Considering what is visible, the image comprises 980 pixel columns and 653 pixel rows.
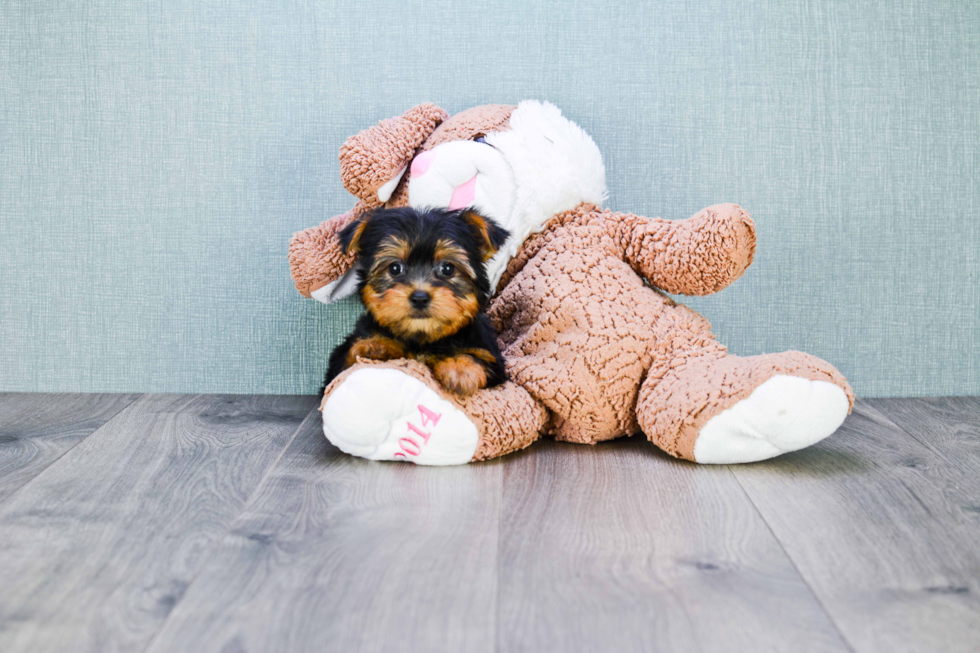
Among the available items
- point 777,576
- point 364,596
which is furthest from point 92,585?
point 777,576

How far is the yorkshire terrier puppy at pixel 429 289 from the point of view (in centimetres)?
162

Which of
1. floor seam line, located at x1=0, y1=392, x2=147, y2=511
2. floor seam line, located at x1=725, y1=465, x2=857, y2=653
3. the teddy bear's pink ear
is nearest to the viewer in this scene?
floor seam line, located at x1=725, y1=465, x2=857, y2=653

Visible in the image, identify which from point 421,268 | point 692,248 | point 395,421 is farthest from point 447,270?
point 692,248

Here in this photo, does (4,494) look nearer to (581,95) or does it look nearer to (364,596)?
(364,596)

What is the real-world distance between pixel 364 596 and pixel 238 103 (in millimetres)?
1698

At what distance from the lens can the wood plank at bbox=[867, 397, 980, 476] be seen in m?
1.82

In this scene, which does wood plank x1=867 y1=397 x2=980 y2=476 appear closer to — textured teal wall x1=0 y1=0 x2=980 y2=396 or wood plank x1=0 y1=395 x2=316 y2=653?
textured teal wall x1=0 y1=0 x2=980 y2=396

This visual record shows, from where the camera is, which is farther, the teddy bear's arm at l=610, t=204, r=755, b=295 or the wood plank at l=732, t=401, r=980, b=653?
the teddy bear's arm at l=610, t=204, r=755, b=295

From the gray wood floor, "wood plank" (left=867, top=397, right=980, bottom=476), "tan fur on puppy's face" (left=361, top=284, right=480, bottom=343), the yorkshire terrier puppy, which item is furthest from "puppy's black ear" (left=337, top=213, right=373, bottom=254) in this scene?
"wood plank" (left=867, top=397, right=980, bottom=476)

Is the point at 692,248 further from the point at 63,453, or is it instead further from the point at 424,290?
the point at 63,453

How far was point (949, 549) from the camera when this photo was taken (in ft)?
4.20

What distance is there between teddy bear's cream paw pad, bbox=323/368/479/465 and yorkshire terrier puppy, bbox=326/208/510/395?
0.23ft

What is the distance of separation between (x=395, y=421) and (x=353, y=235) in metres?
0.42

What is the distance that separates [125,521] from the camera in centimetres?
139
